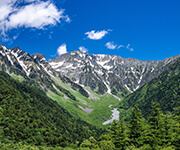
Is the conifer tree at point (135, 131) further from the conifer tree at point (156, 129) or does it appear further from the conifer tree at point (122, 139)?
the conifer tree at point (156, 129)

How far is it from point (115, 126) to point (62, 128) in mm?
57890

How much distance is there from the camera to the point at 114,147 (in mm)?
53594

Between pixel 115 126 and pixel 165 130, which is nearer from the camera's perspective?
pixel 165 130

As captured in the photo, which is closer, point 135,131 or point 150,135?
point 150,135

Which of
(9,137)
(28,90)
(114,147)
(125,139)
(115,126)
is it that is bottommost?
(9,137)

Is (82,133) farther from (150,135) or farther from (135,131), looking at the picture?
(150,135)

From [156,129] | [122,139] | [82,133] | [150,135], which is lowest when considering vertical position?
[122,139]

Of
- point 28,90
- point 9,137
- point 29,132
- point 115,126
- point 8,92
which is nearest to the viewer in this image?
point 115,126

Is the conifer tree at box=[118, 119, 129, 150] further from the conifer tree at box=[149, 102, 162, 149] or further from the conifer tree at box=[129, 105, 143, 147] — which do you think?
the conifer tree at box=[149, 102, 162, 149]

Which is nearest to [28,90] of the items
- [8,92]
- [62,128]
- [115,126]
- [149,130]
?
[8,92]

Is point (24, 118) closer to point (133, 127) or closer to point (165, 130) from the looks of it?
point (133, 127)

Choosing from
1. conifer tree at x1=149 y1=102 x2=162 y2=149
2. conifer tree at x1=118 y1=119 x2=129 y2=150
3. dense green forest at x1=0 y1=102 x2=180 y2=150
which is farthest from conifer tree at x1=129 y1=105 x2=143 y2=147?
conifer tree at x1=149 y1=102 x2=162 y2=149

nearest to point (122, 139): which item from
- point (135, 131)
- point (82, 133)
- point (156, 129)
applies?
point (135, 131)

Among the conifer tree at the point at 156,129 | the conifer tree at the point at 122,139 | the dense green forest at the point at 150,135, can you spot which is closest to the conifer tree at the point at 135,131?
the dense green forest at the point at 150,135
